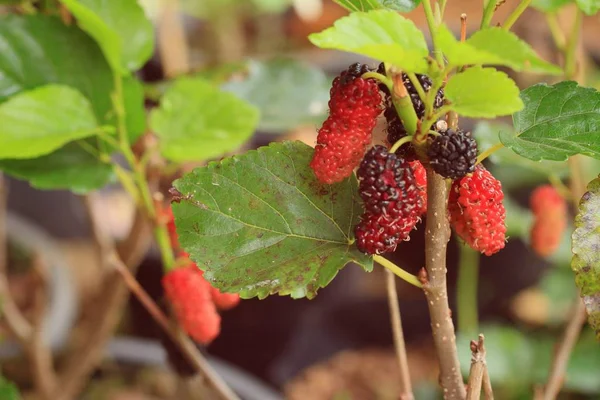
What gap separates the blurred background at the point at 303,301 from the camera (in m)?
0.88

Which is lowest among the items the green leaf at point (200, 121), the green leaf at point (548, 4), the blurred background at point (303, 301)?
the blurred background at point (303, 301)

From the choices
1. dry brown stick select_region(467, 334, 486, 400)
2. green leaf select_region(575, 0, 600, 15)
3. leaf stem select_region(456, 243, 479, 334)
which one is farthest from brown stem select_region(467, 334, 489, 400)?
leaf stem select_region(456, 243, 479, 334)

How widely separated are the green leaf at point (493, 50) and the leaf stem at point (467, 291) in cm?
92

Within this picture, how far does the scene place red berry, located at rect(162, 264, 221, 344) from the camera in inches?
21.3

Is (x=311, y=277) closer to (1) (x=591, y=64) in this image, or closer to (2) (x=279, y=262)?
(2) (x=279, y=262)

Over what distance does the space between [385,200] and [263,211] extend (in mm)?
94

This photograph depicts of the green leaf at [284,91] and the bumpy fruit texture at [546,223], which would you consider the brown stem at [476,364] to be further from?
the green leaf at [284,91]

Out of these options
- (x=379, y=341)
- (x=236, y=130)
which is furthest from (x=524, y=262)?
(x=236, y=130)

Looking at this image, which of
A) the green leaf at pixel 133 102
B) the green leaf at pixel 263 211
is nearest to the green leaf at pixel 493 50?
the green leaf at pixel 263 211

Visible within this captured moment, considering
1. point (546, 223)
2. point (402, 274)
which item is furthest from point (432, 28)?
point (546, 223)

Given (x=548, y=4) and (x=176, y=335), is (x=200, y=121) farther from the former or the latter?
(x=548, y=4)

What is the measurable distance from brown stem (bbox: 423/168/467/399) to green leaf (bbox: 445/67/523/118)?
40 mm

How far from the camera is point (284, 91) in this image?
85cm

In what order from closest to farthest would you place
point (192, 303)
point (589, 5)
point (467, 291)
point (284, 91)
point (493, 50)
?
point (493, 50) < point (589, 5) < point (192, 303) < point (284, 91) < point (467, 291)
